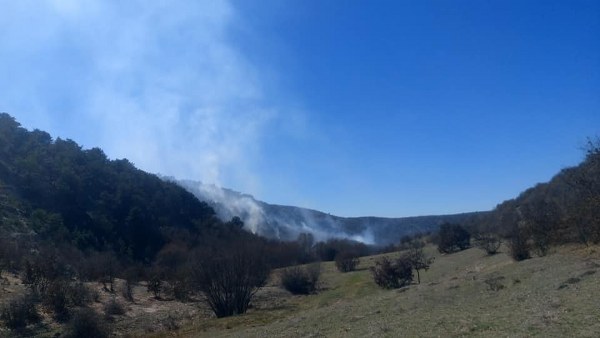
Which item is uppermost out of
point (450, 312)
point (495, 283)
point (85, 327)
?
point (495, 283)

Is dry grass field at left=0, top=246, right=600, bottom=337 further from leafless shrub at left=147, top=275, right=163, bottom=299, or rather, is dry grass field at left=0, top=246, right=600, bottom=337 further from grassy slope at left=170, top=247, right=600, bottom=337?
leafless shrub at left=147, top=275, right=163, bottom=299

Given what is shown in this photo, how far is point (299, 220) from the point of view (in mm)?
151875

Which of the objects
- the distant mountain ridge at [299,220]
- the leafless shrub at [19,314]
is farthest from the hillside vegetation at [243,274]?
the distant mountain ridge at [299,220]

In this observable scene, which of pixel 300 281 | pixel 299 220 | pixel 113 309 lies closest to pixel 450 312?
pixel 113 309

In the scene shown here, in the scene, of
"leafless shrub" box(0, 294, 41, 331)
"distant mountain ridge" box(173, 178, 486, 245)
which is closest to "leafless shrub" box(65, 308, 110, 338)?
"leafless shrub" box(0, 294, 41, 331)

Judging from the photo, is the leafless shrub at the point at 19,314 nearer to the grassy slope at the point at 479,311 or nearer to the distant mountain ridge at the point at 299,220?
the grassy slope at the point at 479,311

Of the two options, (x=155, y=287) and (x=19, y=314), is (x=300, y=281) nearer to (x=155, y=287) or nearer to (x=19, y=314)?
(x=155, y=287)

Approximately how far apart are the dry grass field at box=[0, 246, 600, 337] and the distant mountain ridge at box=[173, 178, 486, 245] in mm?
96479

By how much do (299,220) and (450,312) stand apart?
133467mm

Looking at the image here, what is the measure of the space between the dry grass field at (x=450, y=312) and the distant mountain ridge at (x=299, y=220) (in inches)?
3798

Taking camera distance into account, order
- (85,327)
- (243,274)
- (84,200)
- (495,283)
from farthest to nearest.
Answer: (84,200), (243,274), (85,327), (495,283)

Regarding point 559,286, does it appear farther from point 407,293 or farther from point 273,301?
point 273,301

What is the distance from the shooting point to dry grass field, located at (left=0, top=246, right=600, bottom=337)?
575 inches

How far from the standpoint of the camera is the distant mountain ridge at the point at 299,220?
5472 inches
